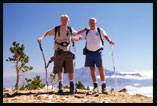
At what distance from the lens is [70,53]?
6680mm

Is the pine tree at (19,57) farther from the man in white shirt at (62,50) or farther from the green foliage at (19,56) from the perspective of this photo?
the man in white shirt at (62,50)

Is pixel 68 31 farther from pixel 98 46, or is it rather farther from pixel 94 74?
pixel 94 74

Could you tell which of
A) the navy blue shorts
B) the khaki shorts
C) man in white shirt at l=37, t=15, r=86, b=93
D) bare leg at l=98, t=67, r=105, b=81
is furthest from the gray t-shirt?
bare leg at l=98, t=67, r=105, b=81

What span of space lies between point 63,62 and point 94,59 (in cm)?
105

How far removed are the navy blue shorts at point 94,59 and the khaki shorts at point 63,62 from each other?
59 cm

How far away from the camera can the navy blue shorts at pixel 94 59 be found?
21.9ft

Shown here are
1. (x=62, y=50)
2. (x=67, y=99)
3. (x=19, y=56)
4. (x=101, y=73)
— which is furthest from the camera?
(x=19, y=56)

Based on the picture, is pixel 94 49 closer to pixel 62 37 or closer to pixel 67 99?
pixel 62 37

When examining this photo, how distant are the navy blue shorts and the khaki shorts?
1.92 feet

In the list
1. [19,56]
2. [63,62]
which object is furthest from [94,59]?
[19,56]

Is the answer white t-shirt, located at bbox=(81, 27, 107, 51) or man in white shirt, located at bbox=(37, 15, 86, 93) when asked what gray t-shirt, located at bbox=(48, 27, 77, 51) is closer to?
man in white shirt, located at bbox=(37, 15, 86, 93)

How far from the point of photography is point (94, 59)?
264 inches

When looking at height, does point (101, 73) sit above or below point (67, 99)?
above

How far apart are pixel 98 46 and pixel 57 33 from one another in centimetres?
145
